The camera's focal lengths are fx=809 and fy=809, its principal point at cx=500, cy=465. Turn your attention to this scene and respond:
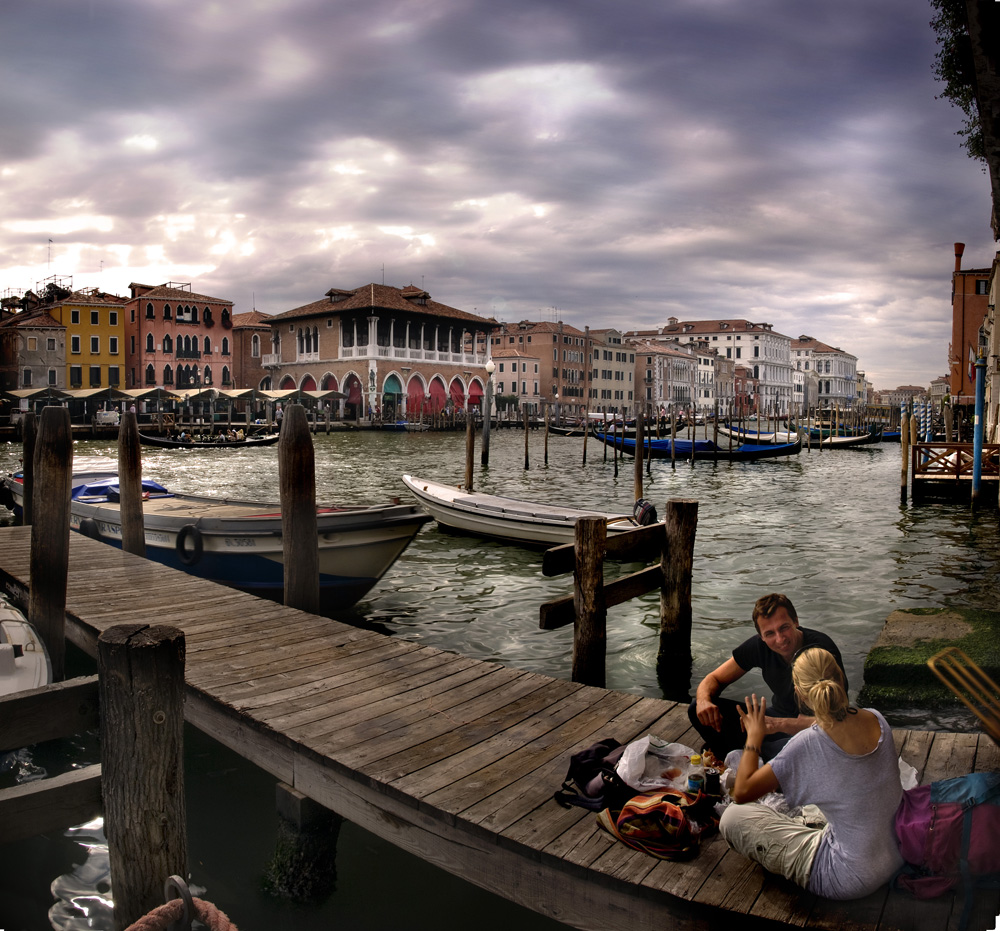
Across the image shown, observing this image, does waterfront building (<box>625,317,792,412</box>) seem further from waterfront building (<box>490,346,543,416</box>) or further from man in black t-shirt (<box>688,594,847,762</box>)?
man in black t-shirt (<box>688,594,847,762</box>)

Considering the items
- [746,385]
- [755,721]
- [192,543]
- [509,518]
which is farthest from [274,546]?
[746,385]

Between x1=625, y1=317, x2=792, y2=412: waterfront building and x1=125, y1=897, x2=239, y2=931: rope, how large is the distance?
111 metres

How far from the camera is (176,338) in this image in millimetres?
55562

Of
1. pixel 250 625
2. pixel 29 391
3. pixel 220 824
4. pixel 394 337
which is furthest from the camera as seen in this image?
pixel 394 337

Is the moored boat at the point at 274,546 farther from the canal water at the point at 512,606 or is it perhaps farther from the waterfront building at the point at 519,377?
the waterfront building at the point at 519,377

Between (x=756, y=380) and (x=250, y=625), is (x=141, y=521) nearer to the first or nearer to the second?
(x=250, y=625)

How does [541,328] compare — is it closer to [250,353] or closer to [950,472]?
[250,353]

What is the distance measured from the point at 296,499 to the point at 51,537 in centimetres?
166

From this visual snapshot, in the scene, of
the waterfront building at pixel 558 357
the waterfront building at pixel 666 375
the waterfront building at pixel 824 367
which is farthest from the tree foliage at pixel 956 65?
the waterfront building at pixel 824 367

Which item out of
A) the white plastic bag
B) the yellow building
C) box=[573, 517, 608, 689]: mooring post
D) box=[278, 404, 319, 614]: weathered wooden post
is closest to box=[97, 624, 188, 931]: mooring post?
the white plastic bag

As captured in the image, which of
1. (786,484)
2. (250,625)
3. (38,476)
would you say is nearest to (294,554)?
(250,625)

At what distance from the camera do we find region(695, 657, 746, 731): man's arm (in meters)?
3.54

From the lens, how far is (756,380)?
111 m

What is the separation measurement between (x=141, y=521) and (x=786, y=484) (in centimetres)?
2026
